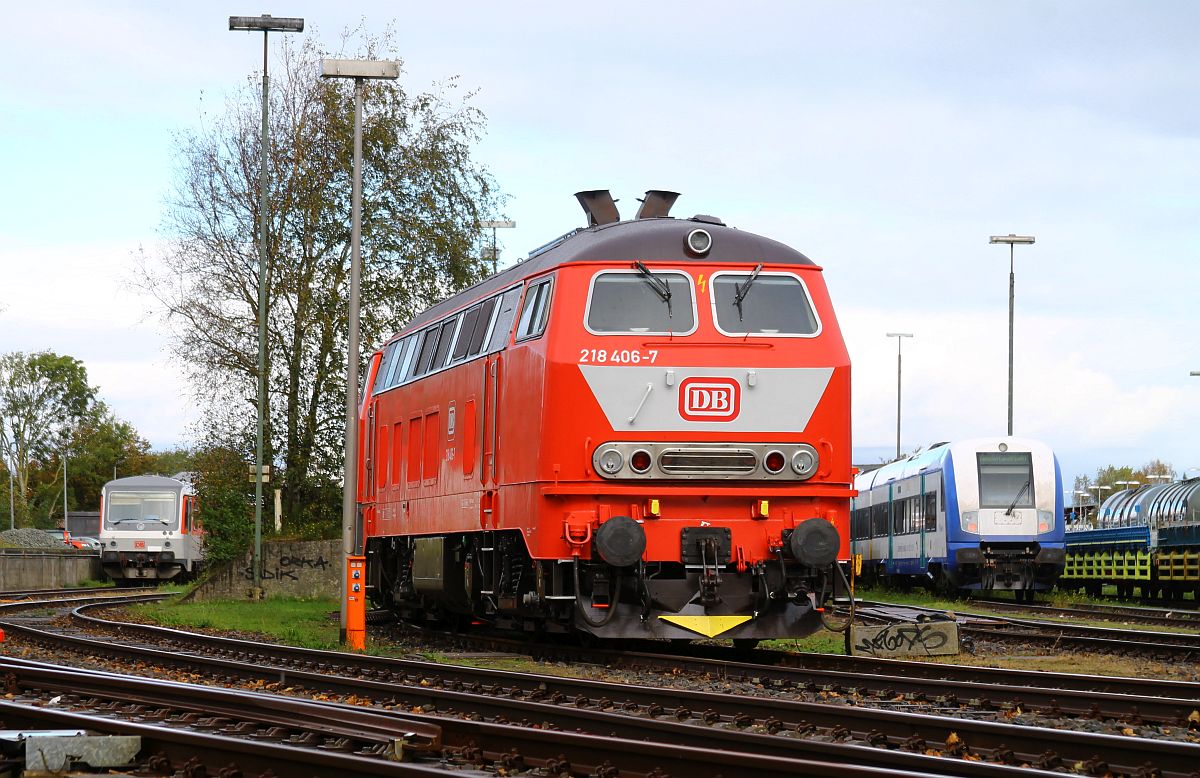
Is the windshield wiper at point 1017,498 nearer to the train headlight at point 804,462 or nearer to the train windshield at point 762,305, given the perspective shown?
the train windshield at point 762,305

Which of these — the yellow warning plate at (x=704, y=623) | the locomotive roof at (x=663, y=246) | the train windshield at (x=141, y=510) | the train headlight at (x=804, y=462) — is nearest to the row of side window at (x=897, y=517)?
the locomotive roof at (x=663, y=246)

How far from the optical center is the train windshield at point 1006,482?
2959 cm

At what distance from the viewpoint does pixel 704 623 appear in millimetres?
13664

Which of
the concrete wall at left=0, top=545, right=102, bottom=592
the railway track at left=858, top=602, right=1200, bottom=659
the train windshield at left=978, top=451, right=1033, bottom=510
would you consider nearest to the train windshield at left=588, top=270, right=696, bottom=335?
the railway track at left=858, top=602, right=1200, bottom=659

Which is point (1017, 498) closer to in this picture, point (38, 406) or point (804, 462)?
point (804, 462)

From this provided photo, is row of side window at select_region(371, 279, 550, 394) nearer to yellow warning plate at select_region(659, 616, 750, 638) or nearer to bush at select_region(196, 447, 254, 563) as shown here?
yellow warning plate at select_region(659, 616, 750, 638)

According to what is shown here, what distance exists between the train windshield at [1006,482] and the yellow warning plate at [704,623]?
17.1m

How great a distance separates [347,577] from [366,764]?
11.4 metres

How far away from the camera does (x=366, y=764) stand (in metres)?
7.14

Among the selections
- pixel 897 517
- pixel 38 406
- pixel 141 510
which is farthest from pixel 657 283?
pixel 38 406

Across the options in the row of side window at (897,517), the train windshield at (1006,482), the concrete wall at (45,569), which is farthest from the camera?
the concrete wall at (45,569)

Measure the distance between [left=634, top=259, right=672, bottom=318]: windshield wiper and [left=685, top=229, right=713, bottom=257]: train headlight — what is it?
448 millimetres

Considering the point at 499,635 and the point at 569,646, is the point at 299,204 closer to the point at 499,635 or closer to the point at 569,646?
the point at 499,635

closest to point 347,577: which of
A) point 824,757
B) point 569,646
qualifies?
point 569,646
